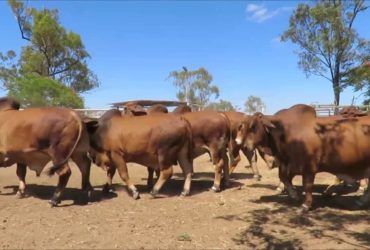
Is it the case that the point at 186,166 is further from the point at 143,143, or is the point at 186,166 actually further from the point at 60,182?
the point at 60,182

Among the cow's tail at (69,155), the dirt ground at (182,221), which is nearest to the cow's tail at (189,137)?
the dirt ground at (182,221)

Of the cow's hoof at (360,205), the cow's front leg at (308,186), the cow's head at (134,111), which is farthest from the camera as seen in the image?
the cow's head at (134,111)

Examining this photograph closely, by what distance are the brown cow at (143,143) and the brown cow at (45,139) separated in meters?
0.39

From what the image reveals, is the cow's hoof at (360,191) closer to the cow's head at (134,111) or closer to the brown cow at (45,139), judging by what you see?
the cow's head at (134,111)

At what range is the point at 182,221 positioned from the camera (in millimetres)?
6621

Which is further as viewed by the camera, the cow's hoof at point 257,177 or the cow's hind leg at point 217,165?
the cow's hoof at point 257,177

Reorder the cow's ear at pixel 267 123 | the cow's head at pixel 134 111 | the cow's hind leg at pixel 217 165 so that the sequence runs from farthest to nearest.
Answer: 1. the cow's head at pixel 134 111
2. the cow's hind leg at pixel 217 165
3. the cow's ear at pixel 267 123

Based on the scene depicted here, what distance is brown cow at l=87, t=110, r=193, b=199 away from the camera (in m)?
8.23

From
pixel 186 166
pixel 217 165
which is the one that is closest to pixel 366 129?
pixel 217 165

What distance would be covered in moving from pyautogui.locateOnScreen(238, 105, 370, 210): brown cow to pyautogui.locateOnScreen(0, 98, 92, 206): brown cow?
118 inches

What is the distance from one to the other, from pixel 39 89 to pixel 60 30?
29.6 ft

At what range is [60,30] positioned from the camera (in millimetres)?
34312

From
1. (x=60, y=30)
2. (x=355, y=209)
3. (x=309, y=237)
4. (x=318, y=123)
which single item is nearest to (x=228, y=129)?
(x=318, y=123)

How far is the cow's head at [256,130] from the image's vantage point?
302 inches
